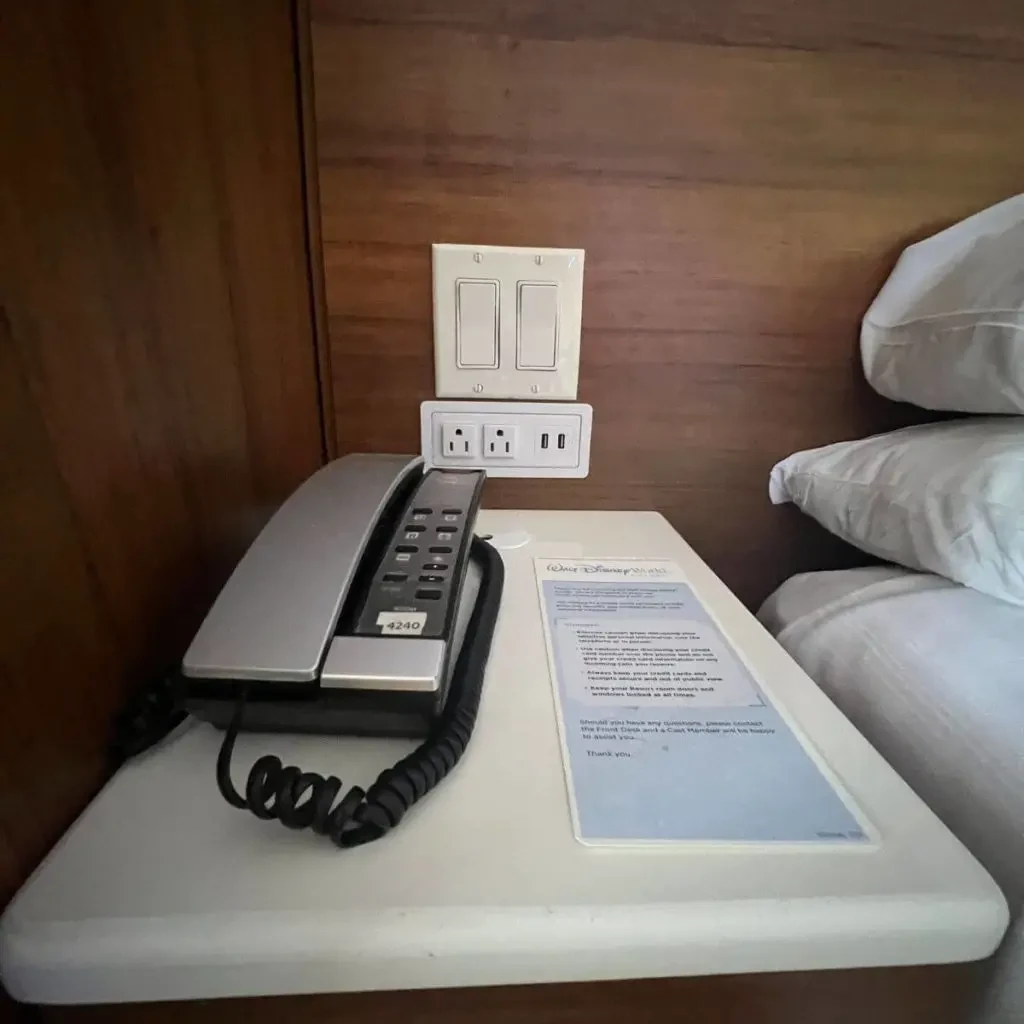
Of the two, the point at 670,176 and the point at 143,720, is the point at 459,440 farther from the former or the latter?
the point at 143,720

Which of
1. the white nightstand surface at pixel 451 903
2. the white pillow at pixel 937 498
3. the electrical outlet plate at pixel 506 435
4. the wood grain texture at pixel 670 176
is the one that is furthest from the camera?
the electrical outlet plate at pixel 506 435

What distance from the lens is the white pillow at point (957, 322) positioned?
566 mm

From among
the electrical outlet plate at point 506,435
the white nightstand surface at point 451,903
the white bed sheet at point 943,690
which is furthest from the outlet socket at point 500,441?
the white nightstand surface at point 451,903

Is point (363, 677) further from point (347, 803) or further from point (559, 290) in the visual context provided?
point (559, 290)

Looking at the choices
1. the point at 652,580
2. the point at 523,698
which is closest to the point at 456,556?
the point at 523,698

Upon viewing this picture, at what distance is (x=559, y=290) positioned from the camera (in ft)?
2.40

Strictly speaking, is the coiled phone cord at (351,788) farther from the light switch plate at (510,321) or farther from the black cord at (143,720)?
the light switch plate at (510,321)

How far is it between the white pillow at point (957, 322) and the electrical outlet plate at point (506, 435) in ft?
1.01

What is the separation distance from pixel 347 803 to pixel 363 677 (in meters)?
0.07

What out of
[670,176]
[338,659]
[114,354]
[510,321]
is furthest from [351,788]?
[670,176]

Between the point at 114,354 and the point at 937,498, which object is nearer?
the point at 114,354

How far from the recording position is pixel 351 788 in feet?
1.20

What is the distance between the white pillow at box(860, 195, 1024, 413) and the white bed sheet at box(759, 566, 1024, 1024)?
0.55 feet

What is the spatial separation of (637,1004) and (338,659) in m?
0.23
